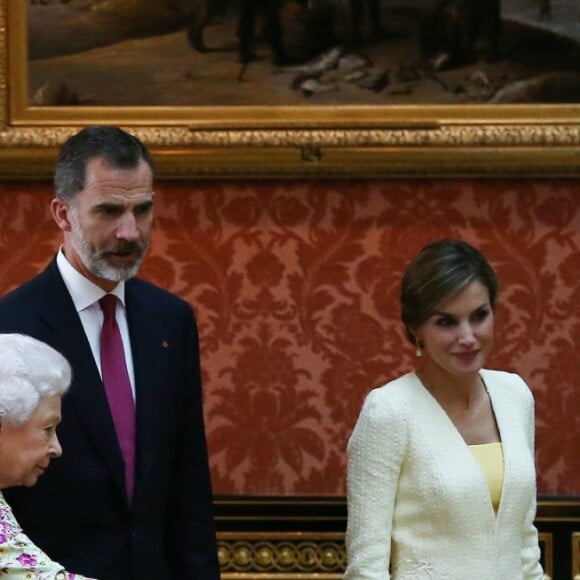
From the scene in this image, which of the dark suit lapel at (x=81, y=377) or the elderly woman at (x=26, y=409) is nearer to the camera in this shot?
the elderly woman at (x=26, y=409)

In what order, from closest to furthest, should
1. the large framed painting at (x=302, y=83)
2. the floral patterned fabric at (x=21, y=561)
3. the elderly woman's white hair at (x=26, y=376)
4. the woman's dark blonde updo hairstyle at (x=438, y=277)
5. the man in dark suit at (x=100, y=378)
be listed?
the floral patterned fabric at (x=21, y=561), the elderly woman's white hair at (x=26, y=376), the man in dark suit at (x=100, y=378), the woman's dark blonde updo hairstyle at (x=438, y=277), the large framed painting at (x=302, y=83)

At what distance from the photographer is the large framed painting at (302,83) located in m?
4.38

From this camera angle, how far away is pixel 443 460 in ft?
10.1

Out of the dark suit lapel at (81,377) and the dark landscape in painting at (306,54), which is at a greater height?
the dark landscape in painting at (306,54)

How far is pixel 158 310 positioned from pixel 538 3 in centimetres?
193

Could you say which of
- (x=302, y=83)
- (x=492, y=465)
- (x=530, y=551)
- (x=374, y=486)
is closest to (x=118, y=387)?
(x=374, y=486)

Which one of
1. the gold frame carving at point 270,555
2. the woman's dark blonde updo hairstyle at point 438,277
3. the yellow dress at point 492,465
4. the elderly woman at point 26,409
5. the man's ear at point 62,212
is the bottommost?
the gold frame carving at point 270,555

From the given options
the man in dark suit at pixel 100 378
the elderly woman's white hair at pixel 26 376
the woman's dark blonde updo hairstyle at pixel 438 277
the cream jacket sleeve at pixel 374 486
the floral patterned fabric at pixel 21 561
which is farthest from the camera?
the woman's dark blonde updo hairstyle at pixel 438 277

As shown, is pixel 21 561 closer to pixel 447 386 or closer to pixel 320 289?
pixel 447 386

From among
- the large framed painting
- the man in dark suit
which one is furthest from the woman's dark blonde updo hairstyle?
the large framed painting

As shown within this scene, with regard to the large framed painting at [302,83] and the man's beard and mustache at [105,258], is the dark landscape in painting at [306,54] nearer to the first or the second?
the large framed painting at [302,83]

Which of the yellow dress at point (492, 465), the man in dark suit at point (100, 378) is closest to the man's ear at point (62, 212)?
the man in dark suit at point (100, 378)

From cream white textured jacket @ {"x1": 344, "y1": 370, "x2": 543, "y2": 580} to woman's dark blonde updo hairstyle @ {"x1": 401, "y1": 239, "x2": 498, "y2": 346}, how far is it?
21 cm

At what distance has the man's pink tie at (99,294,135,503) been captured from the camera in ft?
9.77
